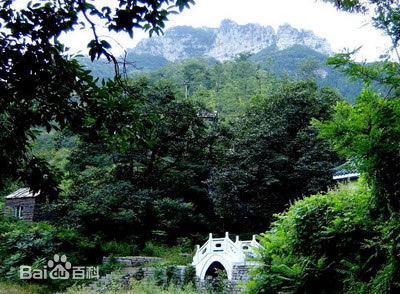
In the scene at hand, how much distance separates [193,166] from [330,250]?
814 inches

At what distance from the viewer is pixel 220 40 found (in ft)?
470

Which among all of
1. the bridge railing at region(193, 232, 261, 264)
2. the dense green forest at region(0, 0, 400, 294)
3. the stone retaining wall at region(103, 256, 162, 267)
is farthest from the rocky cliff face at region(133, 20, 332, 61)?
the bridge railing at region(193, 232, 261, 264)

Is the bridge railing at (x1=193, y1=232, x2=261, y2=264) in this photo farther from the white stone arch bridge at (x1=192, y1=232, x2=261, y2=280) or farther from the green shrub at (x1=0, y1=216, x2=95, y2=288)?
the green shrub at (x1=0, y1=216, x2=95, y2=288)

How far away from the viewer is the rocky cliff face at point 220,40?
129750 mm

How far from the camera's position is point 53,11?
3.21m

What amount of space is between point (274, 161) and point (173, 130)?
668cm

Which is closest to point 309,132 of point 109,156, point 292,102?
point 292,102

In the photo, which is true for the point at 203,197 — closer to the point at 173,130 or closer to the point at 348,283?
the point at 173,130

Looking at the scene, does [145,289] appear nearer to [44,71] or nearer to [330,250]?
[330,250]

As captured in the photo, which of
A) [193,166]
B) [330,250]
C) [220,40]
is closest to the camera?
[330,250]

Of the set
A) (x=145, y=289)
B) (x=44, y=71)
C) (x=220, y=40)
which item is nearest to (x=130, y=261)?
(x=145, y=289)
